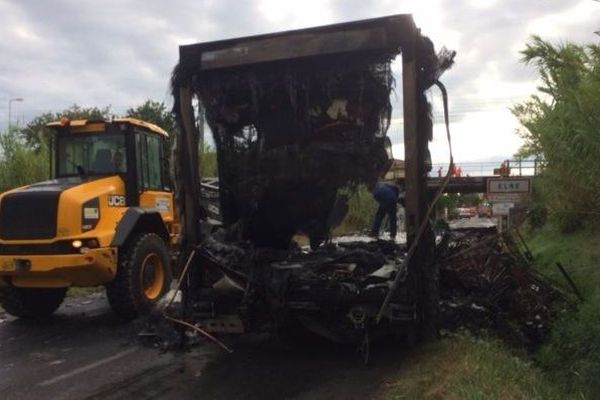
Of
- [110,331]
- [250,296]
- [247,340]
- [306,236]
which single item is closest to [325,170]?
[306,236]

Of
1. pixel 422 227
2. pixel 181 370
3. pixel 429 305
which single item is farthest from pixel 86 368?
pixel 422 227

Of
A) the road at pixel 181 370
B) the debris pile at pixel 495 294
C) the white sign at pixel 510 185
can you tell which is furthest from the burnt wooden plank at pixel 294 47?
the white sign at pixel 510 185

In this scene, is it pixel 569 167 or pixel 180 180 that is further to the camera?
pixel 569 167

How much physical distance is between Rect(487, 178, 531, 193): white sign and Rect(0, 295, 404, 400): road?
6.80 m

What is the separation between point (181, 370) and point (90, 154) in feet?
14.2

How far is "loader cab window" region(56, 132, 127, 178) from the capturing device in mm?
9617

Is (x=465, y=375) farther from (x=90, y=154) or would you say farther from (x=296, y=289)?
(x=90, y=154)

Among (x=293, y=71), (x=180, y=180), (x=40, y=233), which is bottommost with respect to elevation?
(x=40, y=233)

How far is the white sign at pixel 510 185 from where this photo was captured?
12688 millimetres

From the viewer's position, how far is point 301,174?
24.6 ft

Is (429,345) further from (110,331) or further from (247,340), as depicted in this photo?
(110,331)

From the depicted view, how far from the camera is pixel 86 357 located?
291 inches

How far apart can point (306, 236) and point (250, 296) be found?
1.84 meters

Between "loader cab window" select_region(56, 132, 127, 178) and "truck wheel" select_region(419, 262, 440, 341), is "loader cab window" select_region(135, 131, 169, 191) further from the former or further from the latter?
"truck wheel" select_region(419, 262, 440, 341)
